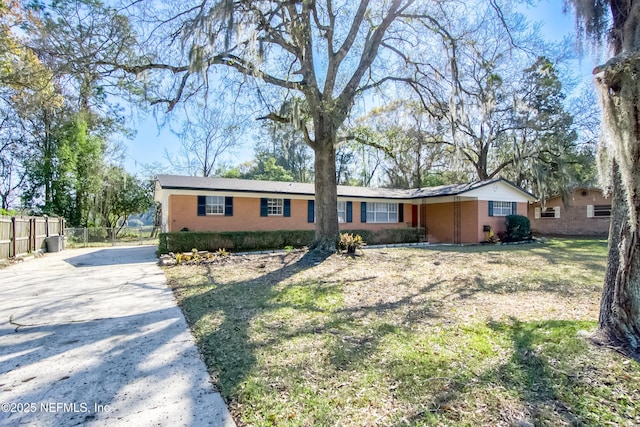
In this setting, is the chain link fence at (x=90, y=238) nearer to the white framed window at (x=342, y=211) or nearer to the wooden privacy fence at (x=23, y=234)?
the wooden privacy fence at (x=23, y=234)

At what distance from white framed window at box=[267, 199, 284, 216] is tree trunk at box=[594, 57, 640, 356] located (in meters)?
13.0

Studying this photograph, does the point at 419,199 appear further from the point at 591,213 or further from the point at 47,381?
the point at 47,381

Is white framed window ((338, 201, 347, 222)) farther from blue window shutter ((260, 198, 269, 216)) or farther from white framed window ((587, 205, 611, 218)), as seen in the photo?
white framed window ((587, 205, 611, 218))

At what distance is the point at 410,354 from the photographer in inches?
127

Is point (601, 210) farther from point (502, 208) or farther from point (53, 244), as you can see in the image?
point (53, 244)

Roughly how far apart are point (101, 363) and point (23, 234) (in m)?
12.2

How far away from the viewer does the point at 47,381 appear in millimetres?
2773

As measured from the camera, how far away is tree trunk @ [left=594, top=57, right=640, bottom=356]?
2680mm

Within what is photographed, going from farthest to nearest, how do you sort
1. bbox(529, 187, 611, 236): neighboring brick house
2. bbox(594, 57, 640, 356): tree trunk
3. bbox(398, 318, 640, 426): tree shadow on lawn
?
1. bbox(529, 187, 611, 236): neighboring brick house
2. bbox(594, 57, 640, 356): tree trunk
3. bbox(398, 318, 640, 426): tree shadow on lawn

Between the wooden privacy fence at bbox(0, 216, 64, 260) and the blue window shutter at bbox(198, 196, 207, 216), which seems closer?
the wooden privacy fence at bbox(0, 216, 64, 260)

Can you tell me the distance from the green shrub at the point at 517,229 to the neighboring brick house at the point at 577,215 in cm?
475

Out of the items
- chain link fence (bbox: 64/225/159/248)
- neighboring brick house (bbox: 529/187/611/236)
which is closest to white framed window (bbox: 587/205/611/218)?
neighboring brick house (bbox: 529/187/611/236)

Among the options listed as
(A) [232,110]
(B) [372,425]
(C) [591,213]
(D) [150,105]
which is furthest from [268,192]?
(C) [591,213]

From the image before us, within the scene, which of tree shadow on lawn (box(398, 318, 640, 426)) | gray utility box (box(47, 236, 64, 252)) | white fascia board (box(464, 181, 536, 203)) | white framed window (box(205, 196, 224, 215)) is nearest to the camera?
tree shadow on lawn (box(398, 318, 640, 426))
